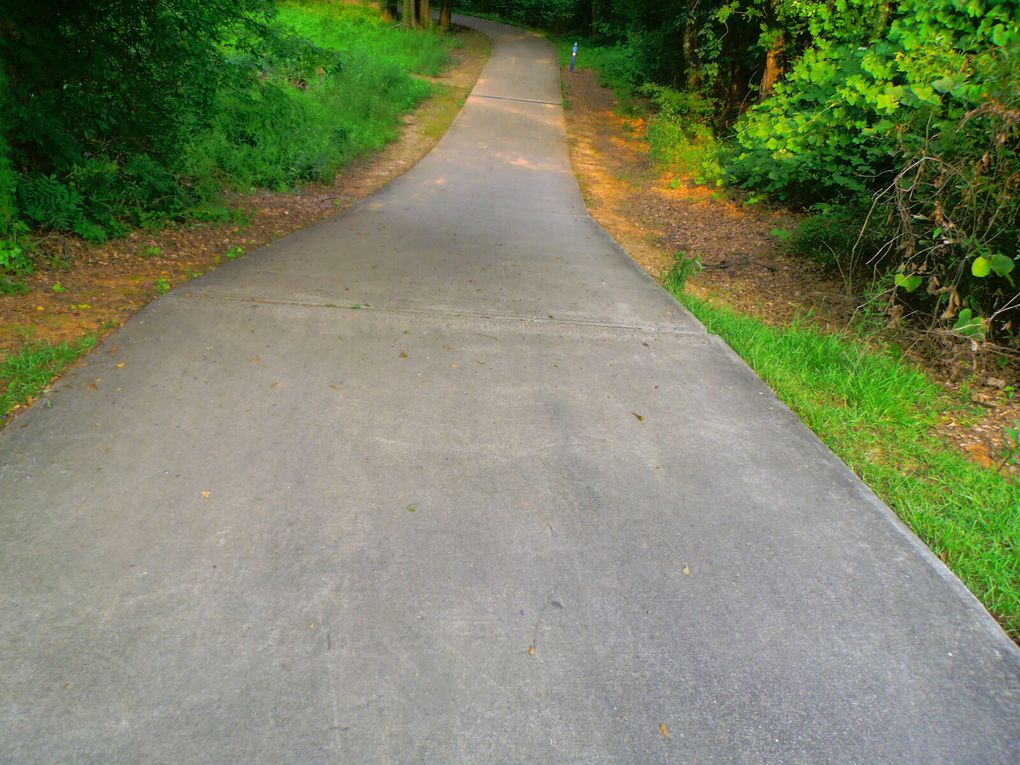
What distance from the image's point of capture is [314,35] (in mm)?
21344

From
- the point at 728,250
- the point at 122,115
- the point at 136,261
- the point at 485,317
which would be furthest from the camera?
the point at 728,250

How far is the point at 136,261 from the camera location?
21.2 ft

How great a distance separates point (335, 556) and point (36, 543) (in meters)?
1.25

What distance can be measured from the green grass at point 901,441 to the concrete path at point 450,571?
0.20m

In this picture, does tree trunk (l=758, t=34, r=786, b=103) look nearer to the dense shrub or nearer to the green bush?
the green bush

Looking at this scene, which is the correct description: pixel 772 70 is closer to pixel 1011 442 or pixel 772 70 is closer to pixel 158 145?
pixel 1011 442

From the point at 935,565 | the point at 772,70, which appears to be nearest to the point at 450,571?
the point at 935,565

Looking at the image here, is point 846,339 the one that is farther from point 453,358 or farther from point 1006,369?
point 453,358

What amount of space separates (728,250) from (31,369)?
7.87 metres

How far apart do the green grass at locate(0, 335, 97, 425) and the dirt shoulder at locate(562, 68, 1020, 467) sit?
18.9ft

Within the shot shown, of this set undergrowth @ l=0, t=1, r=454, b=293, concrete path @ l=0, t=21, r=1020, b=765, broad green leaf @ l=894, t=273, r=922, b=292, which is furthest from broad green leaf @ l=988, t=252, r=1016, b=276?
undergrowth @ l=0, t=1, r=454, b=293

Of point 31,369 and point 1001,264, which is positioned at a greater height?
point 1001,264

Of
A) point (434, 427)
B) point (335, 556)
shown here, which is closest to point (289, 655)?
point (335, 556)

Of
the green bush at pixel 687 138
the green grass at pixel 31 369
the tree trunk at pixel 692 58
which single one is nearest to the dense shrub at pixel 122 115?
the green grass at pixel 31 369
